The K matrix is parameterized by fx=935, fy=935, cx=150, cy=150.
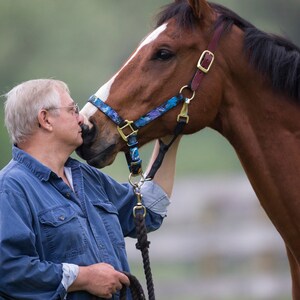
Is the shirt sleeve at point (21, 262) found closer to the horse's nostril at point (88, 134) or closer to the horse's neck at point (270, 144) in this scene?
the horse's nostril at point (88, 134)

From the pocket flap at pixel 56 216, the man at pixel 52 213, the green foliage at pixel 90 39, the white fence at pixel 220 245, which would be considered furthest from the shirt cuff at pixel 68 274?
the green foliage at pixel 90 39

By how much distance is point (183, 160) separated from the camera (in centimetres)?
1870

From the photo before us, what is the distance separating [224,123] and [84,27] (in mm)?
14796

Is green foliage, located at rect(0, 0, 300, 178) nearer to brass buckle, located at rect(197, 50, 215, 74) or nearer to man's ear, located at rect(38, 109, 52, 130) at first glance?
brass buckle, located at rect(197, 50, 215, 74)

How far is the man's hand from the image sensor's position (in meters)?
3.83

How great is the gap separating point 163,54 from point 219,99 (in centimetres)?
33

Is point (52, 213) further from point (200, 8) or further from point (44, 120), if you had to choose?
point (200, 8)

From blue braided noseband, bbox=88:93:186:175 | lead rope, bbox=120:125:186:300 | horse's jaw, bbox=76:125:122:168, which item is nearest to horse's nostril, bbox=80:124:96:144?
horse's jaw, bbox=76:125:122:168

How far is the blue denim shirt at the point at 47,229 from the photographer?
375 cm

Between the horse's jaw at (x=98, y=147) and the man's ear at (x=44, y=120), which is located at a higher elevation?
the man's ear at (x=44, y=120)

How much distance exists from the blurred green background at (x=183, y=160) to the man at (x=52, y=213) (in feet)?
19.3

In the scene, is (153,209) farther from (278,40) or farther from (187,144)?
(187,144)

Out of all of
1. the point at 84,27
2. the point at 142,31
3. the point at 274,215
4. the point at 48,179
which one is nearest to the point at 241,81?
the point at 274,215

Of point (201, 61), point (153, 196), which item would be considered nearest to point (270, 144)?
point (201, 61)
